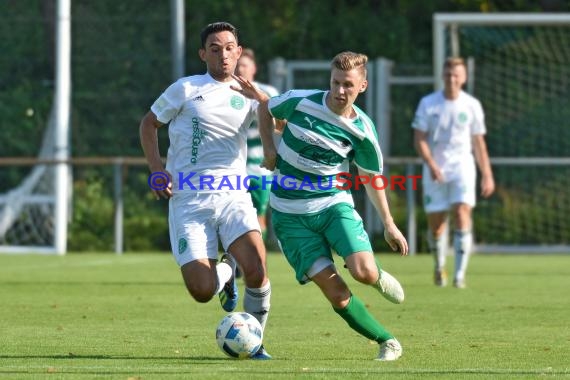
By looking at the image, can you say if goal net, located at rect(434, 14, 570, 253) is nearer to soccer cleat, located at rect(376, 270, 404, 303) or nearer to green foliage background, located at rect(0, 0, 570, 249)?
green foliage background, located at rect(0, 0, 570, 249)

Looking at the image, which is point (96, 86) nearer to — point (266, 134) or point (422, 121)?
point (422, 121)

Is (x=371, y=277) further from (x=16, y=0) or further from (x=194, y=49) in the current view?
(x=194, y=49)

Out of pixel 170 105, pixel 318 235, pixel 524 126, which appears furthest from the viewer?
pixel 524 126

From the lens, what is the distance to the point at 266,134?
27.1ft

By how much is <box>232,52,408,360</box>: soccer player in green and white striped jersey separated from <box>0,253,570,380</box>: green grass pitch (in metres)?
0.39

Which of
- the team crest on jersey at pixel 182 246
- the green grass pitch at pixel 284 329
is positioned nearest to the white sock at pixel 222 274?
the team crest on jersey at pixel 182 246

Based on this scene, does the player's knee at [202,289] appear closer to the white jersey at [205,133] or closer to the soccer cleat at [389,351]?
Answer: the white jersey at [205,133]

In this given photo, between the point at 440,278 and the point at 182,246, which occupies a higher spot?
the point at 182,246

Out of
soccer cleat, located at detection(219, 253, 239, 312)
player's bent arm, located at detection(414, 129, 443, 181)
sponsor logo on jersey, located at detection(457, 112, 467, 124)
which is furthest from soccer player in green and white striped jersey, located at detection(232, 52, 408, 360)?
sponsor logo on jersey, located at detection(457, 112, 467, 124)

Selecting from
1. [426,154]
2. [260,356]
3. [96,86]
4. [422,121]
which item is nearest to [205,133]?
[260,356]

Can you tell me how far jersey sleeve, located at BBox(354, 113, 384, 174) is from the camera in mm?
8086

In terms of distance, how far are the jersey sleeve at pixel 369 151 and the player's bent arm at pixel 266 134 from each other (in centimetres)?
50

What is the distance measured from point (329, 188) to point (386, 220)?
430 millimetres

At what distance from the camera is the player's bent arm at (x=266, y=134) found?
8.16 m
